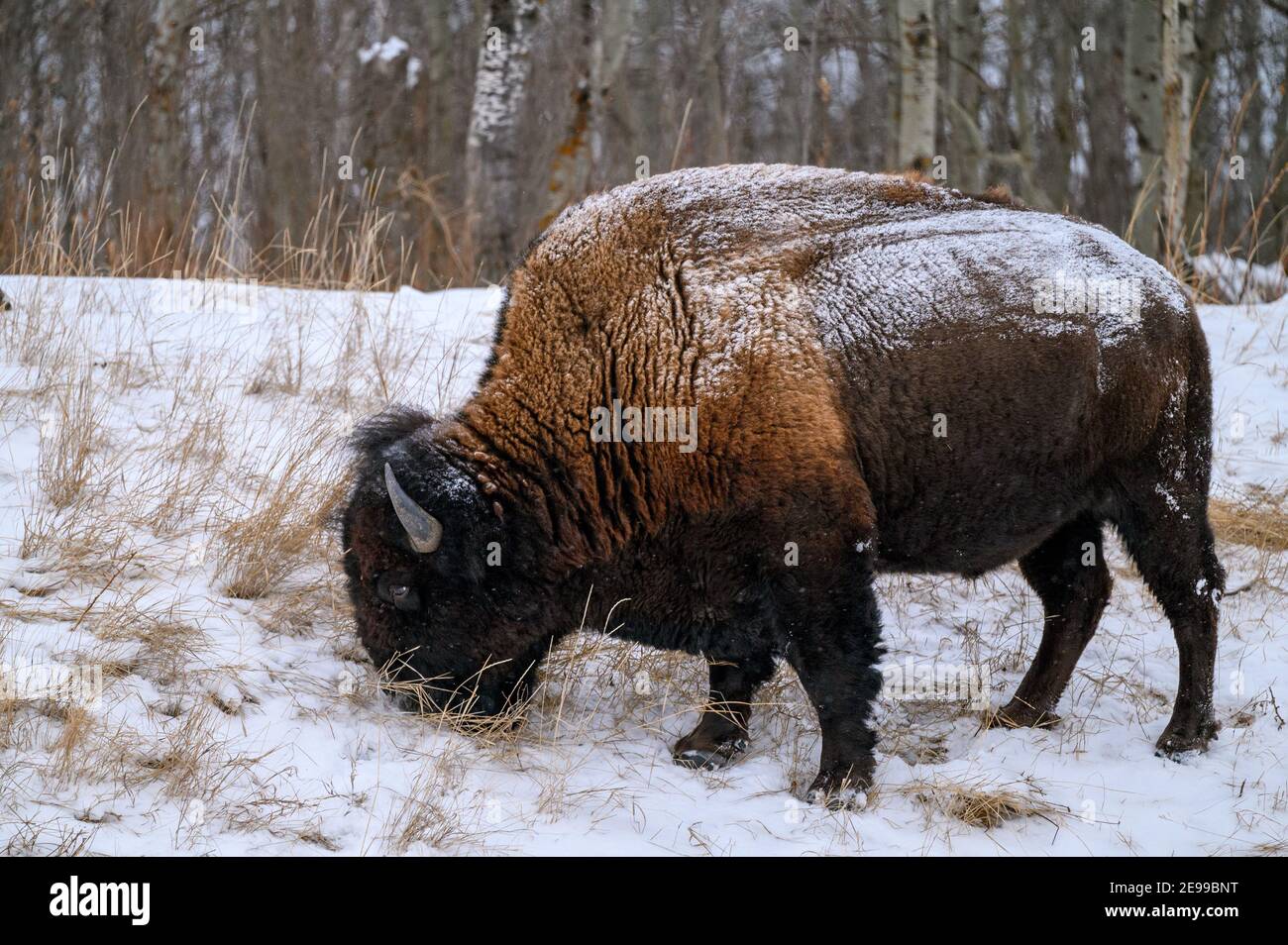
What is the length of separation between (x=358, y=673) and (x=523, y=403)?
49.4 inches

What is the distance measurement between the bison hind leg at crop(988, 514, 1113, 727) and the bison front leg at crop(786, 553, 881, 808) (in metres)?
1.05

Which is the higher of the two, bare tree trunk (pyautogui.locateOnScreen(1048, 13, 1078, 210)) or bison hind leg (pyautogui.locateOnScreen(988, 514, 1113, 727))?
bare tree trunk (pyautogui.locateOnScreen(1048, 13, 1078, 210))

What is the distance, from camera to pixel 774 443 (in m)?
3.90

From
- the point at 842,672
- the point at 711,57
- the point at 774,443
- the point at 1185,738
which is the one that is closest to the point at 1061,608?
the point at 1185,738

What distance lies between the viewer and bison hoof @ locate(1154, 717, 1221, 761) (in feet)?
14.7

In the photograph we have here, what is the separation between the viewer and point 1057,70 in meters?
20.3

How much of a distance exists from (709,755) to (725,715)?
7.2 inches

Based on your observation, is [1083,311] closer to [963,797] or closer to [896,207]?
[896,207]

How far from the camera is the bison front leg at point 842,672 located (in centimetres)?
394

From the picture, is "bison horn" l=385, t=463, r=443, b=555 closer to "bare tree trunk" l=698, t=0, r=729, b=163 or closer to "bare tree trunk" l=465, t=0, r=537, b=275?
"bare tree trunk" l=465, t=0, r=537, b=275

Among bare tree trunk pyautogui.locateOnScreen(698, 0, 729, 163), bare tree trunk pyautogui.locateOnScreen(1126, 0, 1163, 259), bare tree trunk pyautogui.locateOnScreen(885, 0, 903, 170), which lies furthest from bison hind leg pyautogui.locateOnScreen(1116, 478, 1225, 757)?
bare tree trunk pyautogui.locateOnScreen(698, 0, 729, 163)

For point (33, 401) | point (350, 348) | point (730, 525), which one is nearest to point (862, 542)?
point (730, 525)

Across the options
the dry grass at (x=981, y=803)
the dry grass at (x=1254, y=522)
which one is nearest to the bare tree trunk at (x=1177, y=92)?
the dry grass at (x=1254, y=522)

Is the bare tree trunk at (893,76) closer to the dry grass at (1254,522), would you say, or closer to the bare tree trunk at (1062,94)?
the bare tree trunk at (1062,94)
